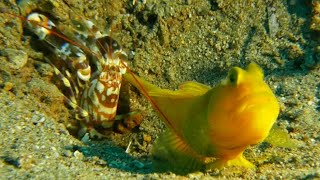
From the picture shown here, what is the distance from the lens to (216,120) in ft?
7.29

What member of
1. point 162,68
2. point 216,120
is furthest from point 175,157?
point 162,68

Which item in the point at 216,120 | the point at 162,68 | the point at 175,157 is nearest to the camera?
the point at 216,120

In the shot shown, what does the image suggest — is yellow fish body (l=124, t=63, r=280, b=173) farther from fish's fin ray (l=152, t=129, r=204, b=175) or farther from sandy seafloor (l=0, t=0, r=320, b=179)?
sandy seafloor (l=0, t=0, r=320, b=179)

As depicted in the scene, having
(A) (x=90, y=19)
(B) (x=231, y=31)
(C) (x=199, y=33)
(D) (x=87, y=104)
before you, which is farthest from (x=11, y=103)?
(B) (x=231, y=31)

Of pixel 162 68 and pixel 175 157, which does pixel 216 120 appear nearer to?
pixel 175 157

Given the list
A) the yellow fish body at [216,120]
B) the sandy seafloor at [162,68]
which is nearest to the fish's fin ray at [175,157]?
the yellow fish body at [216,120]

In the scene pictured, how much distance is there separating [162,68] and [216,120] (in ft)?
7.13

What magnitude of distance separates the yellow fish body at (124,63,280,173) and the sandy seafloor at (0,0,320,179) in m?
0.17

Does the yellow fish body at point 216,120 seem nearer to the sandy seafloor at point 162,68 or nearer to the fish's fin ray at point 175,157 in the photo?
the fish's fin ray at point 175,157

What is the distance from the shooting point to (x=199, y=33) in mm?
4254

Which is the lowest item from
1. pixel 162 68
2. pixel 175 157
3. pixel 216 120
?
pixel 175 157

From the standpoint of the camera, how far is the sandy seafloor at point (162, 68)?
2.49 m

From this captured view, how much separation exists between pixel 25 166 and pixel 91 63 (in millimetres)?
2490

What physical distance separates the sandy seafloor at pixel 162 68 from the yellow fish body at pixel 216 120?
0.17m
